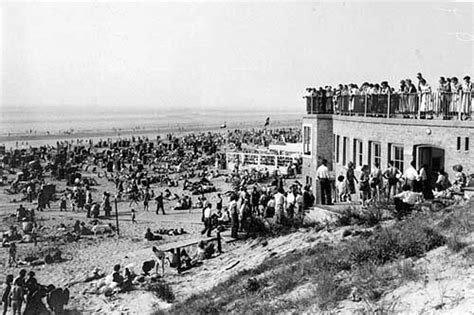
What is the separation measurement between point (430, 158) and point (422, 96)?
2.04 m

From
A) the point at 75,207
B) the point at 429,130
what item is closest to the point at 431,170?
the point at 429,130

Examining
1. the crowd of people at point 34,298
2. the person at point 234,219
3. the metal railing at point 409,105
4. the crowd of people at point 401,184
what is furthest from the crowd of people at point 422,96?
the crowd of people at point 34,298

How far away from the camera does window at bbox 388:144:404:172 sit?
58.4ft

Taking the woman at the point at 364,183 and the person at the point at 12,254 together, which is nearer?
the woman at the point at 364,183

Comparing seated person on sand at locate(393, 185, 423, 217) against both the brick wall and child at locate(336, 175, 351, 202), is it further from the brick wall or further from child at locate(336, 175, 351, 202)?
child at locate(336, 175, 351, 202)

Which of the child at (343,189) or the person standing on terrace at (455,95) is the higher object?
→ the person standing on terrace at (455,95)

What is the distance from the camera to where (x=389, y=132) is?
714 inches

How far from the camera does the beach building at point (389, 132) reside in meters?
15.7

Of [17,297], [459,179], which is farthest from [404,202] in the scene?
[17,297]

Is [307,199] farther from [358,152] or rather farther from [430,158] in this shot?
[430,158]

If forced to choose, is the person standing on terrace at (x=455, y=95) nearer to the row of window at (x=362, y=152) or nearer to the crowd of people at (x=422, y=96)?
the crowd of people at (x=422, y=96)

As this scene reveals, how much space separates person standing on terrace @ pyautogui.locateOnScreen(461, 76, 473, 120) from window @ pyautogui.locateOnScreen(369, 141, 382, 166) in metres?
3.66

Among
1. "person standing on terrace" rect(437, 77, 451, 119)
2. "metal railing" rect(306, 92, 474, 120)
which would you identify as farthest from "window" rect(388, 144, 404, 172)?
"person standing on terrace" rect(437, 77, 451, 119)

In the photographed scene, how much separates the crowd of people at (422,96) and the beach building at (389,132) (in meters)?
0.03
